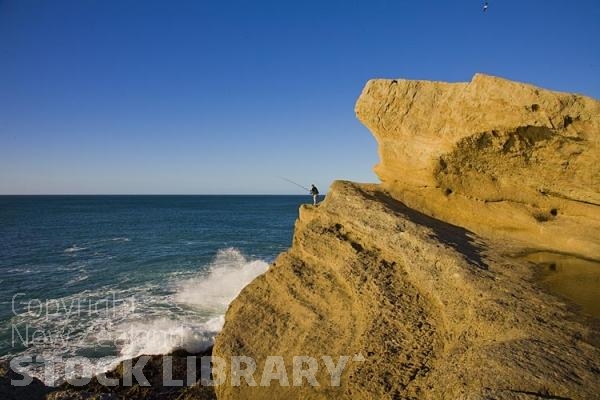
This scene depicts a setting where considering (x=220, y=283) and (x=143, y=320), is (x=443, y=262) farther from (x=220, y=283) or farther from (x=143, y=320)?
(x=220, y=283)

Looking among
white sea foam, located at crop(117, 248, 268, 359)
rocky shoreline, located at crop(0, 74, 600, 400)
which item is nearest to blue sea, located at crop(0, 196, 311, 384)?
white sea foam, located at crop(117, 248, 268, 359)

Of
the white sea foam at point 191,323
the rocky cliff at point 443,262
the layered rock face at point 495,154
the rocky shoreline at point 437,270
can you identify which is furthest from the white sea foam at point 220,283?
the layered rock face at point 495,154

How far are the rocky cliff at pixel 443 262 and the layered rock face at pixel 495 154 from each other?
0.09 feet

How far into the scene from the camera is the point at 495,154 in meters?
8.23

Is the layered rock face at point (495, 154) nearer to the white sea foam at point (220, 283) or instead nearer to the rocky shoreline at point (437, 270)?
the rocky shoreline at point (437, 270)

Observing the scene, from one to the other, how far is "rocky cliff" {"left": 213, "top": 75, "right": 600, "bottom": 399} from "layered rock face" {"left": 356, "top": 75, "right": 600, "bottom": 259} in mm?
28

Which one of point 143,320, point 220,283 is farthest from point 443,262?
point 220,283

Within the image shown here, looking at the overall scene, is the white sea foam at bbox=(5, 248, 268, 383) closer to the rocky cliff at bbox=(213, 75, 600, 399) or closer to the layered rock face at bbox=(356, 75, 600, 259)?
the rocky cliff at bbox=(213, 75, 600, 399)

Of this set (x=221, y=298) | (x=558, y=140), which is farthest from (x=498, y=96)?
(x=221, y=298)

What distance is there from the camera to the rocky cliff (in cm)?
516

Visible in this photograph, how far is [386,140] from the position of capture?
9648 mm

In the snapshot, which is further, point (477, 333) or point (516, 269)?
point (516, 269)

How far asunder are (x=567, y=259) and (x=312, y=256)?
5.21 meters

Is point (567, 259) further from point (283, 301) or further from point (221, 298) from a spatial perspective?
point (221, 298)
